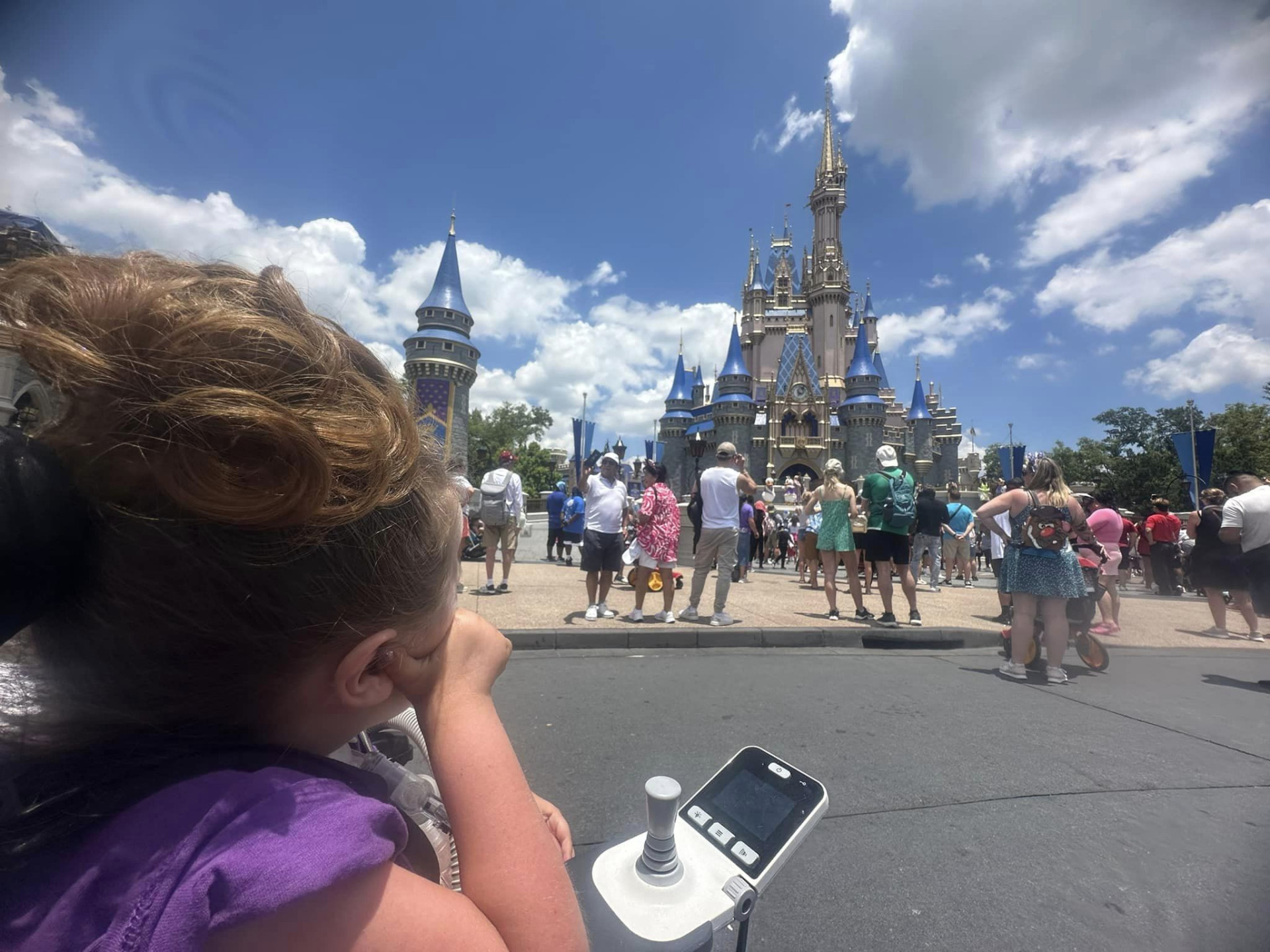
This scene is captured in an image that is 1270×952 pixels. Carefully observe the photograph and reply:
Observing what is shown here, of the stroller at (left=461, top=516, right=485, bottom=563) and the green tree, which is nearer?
the stroller at (left=461, top=516, right=485, bottom=563)

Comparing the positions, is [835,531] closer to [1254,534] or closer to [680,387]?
[1254,534]

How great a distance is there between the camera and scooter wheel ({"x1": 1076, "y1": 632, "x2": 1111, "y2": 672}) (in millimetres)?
4598

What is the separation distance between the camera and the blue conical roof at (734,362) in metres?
39.5

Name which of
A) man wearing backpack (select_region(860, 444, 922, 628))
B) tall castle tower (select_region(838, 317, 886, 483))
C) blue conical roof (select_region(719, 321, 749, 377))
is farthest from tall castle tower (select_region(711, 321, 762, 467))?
man wearing backpack (select_region(860, 444, 922, 628))

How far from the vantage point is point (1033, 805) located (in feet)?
7.94

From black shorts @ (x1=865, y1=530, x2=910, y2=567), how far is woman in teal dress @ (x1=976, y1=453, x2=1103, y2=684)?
121 centimetres

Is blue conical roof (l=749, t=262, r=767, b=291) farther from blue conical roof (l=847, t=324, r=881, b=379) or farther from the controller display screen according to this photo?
the controller display screen

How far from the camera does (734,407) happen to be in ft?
127

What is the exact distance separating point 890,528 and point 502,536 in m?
4.41

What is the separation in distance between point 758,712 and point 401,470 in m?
3.31

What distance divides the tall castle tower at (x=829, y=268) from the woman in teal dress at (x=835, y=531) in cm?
4141

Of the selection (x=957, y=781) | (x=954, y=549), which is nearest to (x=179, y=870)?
(x=957, y=781)

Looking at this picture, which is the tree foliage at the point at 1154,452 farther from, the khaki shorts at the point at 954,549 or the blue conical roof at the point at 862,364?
the khaki shorts at the point at 954,549

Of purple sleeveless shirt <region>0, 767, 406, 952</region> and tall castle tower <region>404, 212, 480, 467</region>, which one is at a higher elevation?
tall castle tower <region>404, 212, 480, 467</region>
